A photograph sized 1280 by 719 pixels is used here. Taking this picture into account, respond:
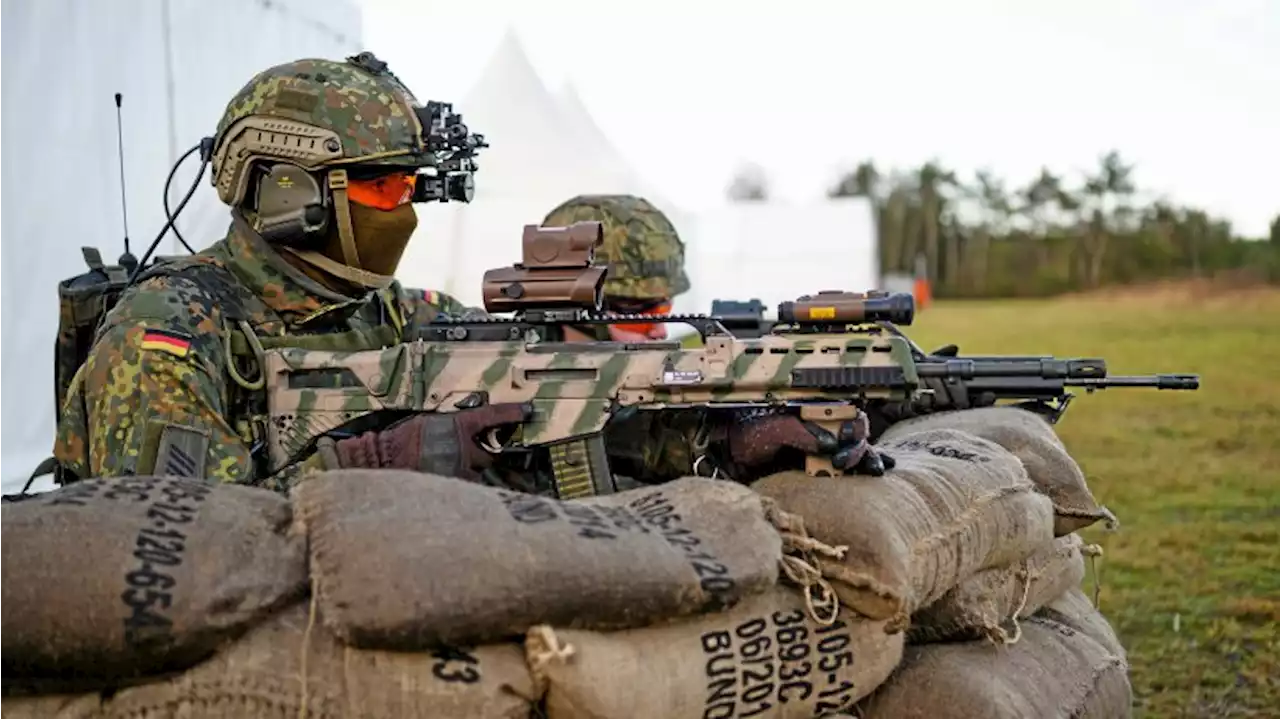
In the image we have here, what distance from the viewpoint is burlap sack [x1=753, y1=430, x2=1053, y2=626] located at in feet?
8.57

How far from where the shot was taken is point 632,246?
5293 millimetres

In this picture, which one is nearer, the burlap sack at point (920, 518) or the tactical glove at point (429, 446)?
the burlap sack at point (920, 518)

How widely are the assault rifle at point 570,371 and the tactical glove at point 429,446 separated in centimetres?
7

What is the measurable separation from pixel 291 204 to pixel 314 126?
0.19 m

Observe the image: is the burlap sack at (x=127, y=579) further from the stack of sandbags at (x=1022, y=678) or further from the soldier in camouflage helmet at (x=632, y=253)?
the soldier in camouflage helmet at (x=632, y=253)

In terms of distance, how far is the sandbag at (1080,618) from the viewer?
366cm

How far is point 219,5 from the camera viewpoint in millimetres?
5855

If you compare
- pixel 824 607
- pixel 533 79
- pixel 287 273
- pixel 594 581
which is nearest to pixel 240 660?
pixel 594 581

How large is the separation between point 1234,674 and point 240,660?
149 inches

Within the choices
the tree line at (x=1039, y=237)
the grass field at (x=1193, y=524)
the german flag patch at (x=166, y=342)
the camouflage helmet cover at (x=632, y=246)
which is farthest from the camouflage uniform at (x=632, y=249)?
the tree line at (x=1039, y=237)

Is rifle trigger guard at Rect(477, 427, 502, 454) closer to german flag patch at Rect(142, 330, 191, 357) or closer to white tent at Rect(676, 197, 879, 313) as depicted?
german flag patch at Rect(142, 330, 191, 357)

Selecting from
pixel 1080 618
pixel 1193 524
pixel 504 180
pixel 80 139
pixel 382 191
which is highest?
pixel 504 180

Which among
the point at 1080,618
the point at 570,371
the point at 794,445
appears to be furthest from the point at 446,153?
the point at 1080,618

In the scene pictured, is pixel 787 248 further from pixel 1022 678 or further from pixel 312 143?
pixel 1022 678
